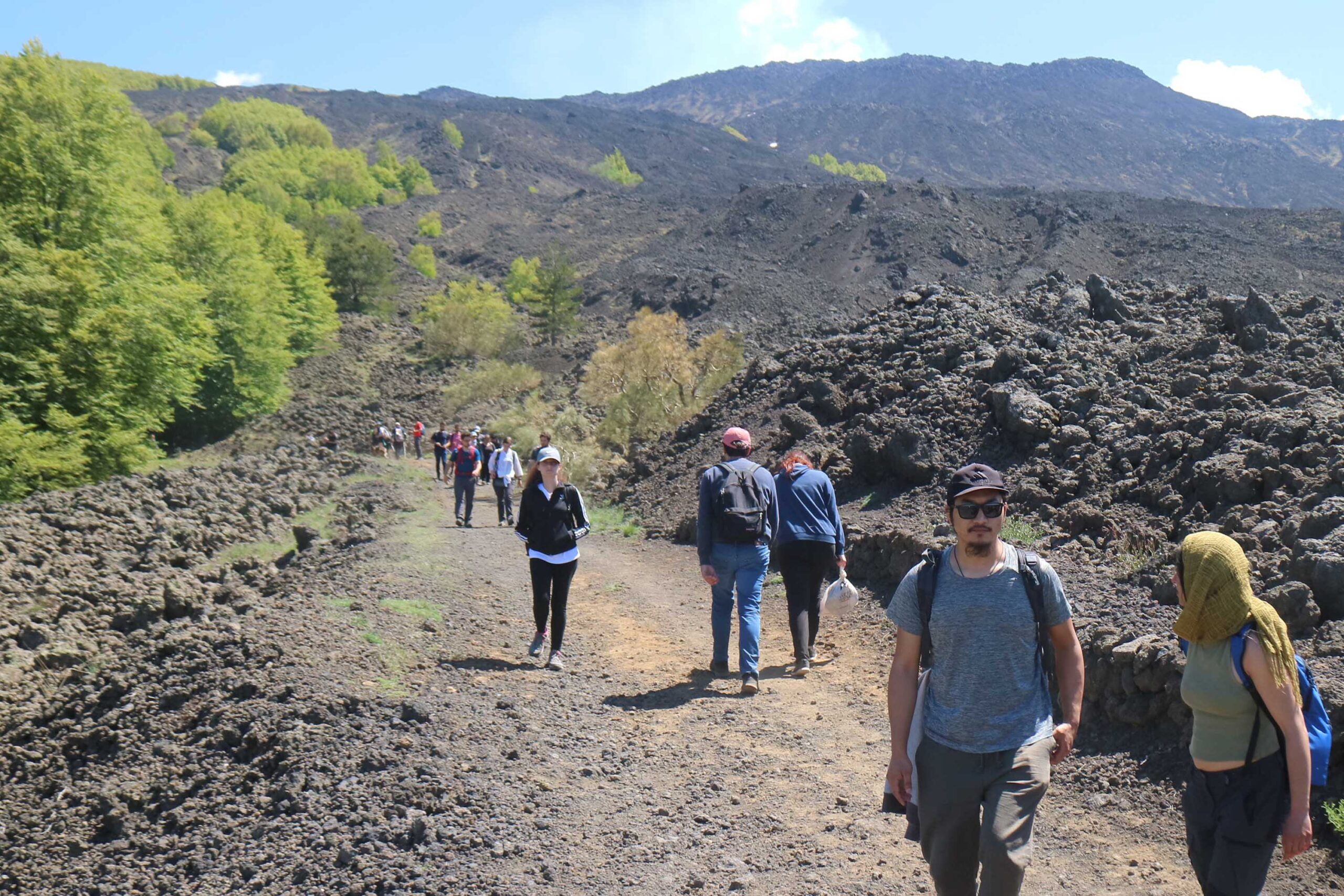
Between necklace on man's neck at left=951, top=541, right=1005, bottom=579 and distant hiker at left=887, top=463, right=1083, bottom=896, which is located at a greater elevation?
necklace on man's neck at left=951, top=541, right=1005, bottom=579

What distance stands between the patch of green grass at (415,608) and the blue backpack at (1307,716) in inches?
282

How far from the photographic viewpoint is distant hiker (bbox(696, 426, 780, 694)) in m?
7.14

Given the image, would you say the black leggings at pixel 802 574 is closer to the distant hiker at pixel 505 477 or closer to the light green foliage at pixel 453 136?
the distant hiker at pixel 505 477

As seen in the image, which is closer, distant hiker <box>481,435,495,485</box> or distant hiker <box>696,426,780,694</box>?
distant hiker <box>696,426,780,694</box>

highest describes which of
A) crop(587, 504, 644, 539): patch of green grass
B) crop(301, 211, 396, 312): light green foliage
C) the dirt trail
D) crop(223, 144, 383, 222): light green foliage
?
crop(223, 144, 383, 222): light green foliage

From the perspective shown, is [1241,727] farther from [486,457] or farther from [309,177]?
[309,177]

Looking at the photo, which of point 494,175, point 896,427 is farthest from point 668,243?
point 896,427

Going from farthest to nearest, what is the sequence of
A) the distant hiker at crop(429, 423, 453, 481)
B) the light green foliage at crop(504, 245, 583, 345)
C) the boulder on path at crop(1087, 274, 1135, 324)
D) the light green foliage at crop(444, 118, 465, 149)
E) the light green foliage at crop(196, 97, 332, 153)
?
1. the light green foliage at crop(444, 118, 465, 149)
2. the light green foliage at crop(196, 97, 332, 153)
3. the light green foliage at crop(504, 245, 583, 345)
4. the distant hiker at crop(429, 423, 453, 481)
5. the boulder on path at crop(1087, 274, 1135, 324)

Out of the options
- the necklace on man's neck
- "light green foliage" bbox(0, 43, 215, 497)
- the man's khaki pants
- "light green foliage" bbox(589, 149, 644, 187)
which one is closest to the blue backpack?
the man's khaki pants

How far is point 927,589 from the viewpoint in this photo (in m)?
3.47

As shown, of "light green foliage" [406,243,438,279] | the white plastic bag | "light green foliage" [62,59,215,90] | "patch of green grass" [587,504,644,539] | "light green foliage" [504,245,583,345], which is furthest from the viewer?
"light green foliage" [62,59,215,90]

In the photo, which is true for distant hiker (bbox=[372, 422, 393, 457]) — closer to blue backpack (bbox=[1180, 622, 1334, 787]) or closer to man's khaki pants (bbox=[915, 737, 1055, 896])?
man's khaki pants (bbox=[915, 737, 1055, 896])

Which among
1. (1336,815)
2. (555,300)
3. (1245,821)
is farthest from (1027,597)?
(555,300)

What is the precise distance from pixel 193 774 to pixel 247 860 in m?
1.38
